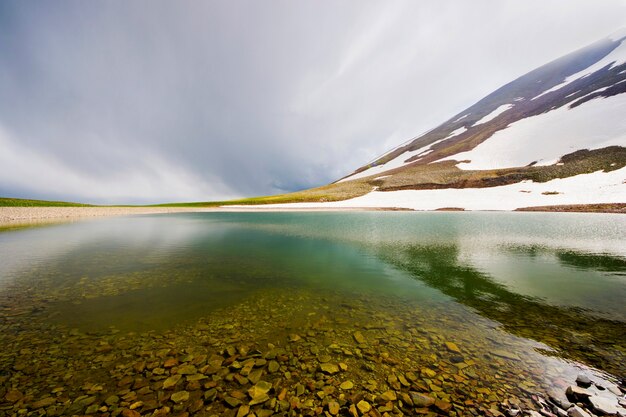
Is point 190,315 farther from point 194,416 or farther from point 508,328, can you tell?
point 508,328

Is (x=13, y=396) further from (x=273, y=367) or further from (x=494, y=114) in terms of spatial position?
(x=494, y=114)

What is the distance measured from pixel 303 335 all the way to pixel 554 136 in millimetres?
133141

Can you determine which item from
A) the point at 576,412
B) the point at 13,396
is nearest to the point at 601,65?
the point at 576,412

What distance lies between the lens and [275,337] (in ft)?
29.6

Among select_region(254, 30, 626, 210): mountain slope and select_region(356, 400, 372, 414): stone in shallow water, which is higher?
select_region(254, 30, 626, 210): mountain slope

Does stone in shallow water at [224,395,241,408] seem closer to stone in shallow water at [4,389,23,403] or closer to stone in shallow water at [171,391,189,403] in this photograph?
stone in shallow water at [171,391,189,403]

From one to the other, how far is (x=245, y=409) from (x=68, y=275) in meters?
17.3

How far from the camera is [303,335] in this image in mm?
9148

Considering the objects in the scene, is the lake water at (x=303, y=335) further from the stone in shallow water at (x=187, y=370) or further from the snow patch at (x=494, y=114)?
the snow patch at (x=494, y=114)

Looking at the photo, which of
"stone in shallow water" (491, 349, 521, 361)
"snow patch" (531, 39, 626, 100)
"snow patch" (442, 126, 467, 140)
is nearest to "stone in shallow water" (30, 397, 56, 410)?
"stone in shallow water" (491, 349, 521, 361)

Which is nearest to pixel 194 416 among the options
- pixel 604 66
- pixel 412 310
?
pixel 412 310

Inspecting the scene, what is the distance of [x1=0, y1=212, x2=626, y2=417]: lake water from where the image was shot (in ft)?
20.3

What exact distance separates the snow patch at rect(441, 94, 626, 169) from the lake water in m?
95.4

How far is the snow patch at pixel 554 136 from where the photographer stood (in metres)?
83.9
